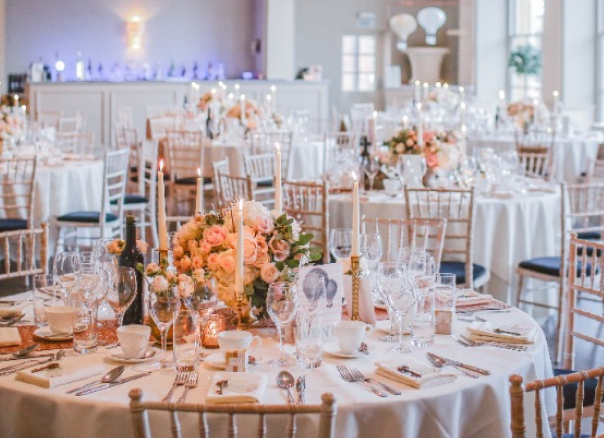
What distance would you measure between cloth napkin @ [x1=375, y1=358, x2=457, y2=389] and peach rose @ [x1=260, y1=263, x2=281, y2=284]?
1.54 ft

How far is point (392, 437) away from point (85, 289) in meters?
1.01

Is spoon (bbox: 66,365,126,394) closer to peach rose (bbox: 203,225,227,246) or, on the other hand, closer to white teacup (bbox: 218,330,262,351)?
white teacup (bbox: 218,330,262,351)

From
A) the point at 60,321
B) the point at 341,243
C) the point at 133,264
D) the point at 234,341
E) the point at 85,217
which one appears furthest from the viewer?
the point at 85,217

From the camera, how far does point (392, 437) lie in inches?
92.2

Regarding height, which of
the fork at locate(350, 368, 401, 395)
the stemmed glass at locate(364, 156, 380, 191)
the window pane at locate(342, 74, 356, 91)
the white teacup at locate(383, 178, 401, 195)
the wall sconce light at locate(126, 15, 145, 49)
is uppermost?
the wall sconce light at locate(126, 15, 145, 49)

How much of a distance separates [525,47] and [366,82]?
3.53m

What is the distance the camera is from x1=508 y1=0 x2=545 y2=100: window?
13.9m

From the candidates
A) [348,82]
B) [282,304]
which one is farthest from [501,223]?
[348,82]

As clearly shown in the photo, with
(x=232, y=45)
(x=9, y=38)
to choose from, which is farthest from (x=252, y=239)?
(x=232, y=45)

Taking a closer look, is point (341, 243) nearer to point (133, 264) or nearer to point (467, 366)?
point (133, 264)

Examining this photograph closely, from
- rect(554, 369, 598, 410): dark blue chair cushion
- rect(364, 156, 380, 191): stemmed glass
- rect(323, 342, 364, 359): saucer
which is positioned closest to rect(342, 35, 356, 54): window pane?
rect(364, 156, 380, 191): stemmed glass

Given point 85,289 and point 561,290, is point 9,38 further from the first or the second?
point 85,289

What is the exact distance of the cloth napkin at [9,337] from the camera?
283 cm

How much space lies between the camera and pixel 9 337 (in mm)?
2854
